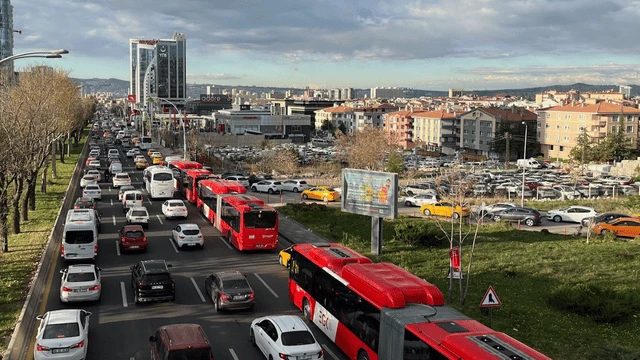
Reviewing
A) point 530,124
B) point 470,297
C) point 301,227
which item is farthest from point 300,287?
point 530,124

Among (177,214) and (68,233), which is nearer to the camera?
(68,233)

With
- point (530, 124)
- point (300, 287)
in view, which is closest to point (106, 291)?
point (300, 287)

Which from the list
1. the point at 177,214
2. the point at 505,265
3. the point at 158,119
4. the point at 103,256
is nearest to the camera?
the point at 505,265

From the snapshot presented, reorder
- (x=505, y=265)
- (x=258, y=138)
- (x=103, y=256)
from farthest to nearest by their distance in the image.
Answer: (x=258, y=138), (x=103, y=256), (x=505, y=265)

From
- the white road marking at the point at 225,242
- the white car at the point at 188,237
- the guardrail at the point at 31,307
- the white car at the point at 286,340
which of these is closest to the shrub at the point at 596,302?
the white car at the point at 286,340

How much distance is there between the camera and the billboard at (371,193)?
26.6 m

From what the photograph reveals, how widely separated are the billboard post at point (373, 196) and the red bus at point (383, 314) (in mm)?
6525

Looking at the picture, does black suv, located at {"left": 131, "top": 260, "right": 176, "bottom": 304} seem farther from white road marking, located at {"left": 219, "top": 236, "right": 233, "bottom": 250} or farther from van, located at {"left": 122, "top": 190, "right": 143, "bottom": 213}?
van, located at {"left": 122, "top": 190, "right": 143, "bottom": 213}

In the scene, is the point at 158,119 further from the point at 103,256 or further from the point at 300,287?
the point at 300,287

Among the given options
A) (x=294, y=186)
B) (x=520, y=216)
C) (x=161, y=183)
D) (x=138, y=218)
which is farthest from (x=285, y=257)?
(x=294, y=186)

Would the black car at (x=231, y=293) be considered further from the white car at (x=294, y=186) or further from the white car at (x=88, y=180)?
the white car at (x=294, y=186)

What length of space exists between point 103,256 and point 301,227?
12.3 m

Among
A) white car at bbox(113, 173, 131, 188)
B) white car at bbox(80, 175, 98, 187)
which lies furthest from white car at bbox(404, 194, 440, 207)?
white car at bbox(80, 175, 98, 187)

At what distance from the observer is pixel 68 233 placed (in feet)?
86.3
